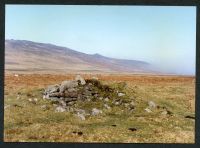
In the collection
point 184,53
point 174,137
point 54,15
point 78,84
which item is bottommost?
point 174,137

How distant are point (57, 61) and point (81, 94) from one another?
0.95 m

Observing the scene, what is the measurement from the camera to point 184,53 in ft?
35.4

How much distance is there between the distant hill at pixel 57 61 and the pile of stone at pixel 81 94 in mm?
337

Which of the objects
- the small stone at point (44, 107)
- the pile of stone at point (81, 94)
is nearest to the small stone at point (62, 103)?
the pile of stone at point (81, 94)

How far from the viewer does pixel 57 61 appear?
1106 centimetres

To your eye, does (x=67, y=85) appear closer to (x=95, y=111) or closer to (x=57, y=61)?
(x=57, y=61)

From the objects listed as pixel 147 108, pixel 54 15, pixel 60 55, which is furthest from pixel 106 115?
pixel 54 15

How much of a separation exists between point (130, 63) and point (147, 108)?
1067 mm

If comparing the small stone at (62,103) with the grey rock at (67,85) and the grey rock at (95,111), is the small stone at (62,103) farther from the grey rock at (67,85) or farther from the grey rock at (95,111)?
the grey rock at (95,111)

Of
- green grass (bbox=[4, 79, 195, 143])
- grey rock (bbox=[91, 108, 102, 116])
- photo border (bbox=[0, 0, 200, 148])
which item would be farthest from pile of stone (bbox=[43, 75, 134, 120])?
photo border (bbox=[0, 0, 200, 148])

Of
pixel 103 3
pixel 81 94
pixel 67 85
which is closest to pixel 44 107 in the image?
pixel 67 85

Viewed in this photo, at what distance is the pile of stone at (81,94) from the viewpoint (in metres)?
11.2

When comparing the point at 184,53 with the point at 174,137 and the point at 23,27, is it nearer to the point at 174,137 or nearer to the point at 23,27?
the point at 174,137

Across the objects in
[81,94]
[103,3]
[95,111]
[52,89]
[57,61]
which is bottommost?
[95,111]
